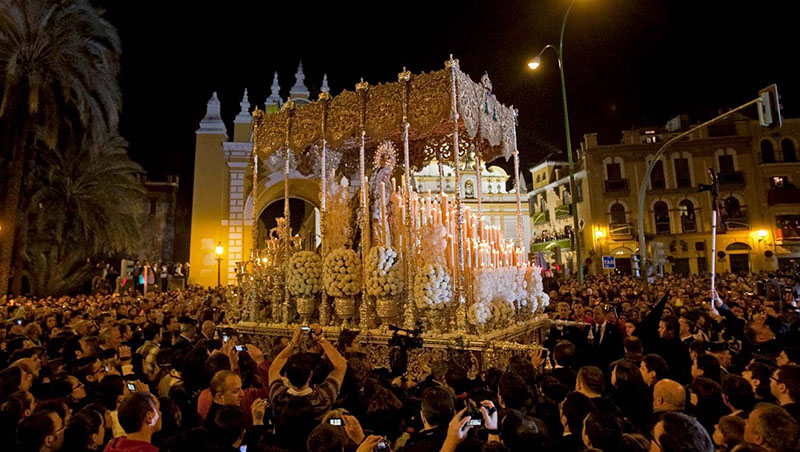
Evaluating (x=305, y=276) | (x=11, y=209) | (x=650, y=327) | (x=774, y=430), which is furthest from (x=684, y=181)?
(x=11, y=209)

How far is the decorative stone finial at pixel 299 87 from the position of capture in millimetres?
26500

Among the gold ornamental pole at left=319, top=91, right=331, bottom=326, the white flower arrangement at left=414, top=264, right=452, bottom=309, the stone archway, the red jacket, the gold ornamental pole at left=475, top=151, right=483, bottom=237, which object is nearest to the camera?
the red jacket

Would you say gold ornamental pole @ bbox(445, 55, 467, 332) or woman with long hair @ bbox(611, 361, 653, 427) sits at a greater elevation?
gold ornamental pole @ bbox(445, 55, 467, 332)

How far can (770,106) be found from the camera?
10.3m

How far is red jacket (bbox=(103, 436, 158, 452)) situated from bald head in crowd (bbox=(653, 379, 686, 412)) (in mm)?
3646

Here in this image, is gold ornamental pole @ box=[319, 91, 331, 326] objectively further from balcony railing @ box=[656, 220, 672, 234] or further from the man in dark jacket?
balcony railing @ box=[656, 220, 672, 234]

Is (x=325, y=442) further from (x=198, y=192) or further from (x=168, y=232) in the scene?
(x=168, y=232)

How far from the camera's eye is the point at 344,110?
33.9 feet

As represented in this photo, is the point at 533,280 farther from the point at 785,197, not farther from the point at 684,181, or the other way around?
the point at 785,197

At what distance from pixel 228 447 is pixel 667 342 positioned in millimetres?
5028

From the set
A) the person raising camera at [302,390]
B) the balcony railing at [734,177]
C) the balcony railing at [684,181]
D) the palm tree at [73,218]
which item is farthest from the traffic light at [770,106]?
the balcony railing at [734,177]

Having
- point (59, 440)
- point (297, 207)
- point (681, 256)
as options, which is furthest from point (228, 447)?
point (681, 256)

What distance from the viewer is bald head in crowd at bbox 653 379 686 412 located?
11.6 feet

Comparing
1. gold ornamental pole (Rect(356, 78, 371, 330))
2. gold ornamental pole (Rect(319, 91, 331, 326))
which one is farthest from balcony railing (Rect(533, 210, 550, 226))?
gold ornamental pole (Rect(319, 91, 331, 326))
